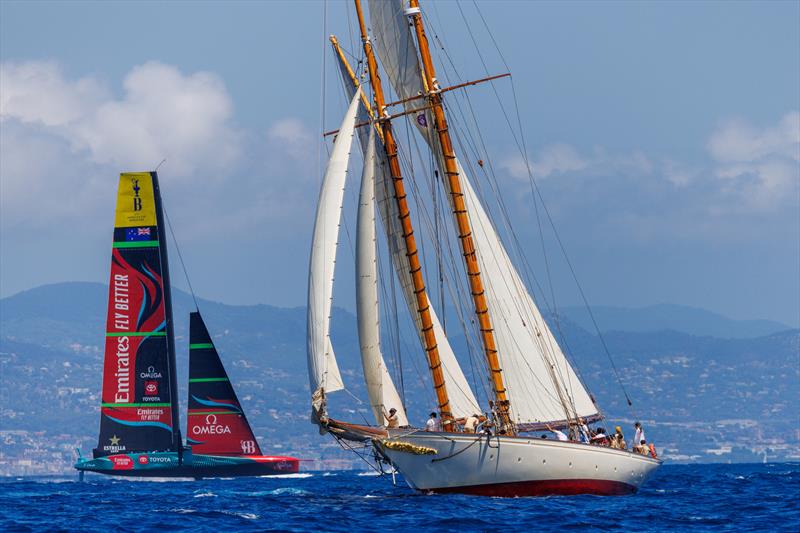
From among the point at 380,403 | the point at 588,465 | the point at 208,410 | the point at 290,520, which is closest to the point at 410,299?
the point at 380,403

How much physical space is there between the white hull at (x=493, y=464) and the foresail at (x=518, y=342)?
5063mm

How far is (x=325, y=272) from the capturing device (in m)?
51.1

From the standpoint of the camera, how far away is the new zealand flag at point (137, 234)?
86688 mm

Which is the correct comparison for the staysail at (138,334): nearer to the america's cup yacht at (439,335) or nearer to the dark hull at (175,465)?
the dark hull at (175,465)

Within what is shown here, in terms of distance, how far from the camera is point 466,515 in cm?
4706

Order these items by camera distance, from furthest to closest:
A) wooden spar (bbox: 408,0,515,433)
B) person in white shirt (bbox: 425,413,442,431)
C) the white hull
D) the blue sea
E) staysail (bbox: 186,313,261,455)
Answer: staysail (bbox: 186,313,261,455) < wooden spar (bbox: 408,0,515,433) < person in white shirt (bbox: 425,413,442,431) < the white hull < the blue sea

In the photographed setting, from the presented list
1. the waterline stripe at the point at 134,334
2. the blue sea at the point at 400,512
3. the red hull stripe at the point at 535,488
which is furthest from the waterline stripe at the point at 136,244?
the red hull stripe at the point at 535,488

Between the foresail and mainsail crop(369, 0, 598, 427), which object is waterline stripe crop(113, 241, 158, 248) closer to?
mainsail crop(369, 0, 598, 427)

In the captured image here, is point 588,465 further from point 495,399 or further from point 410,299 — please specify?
point 410,299

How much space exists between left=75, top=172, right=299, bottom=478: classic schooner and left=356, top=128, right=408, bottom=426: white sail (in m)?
33.4

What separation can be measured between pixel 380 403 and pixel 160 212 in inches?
1411

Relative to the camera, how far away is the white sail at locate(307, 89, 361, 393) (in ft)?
167

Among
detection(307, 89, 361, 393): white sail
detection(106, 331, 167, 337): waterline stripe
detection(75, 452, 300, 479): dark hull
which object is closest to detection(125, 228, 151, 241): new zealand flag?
detection(106, 331, 167, 337): waterline stripe

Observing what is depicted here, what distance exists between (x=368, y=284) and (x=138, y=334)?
36.8 metres
